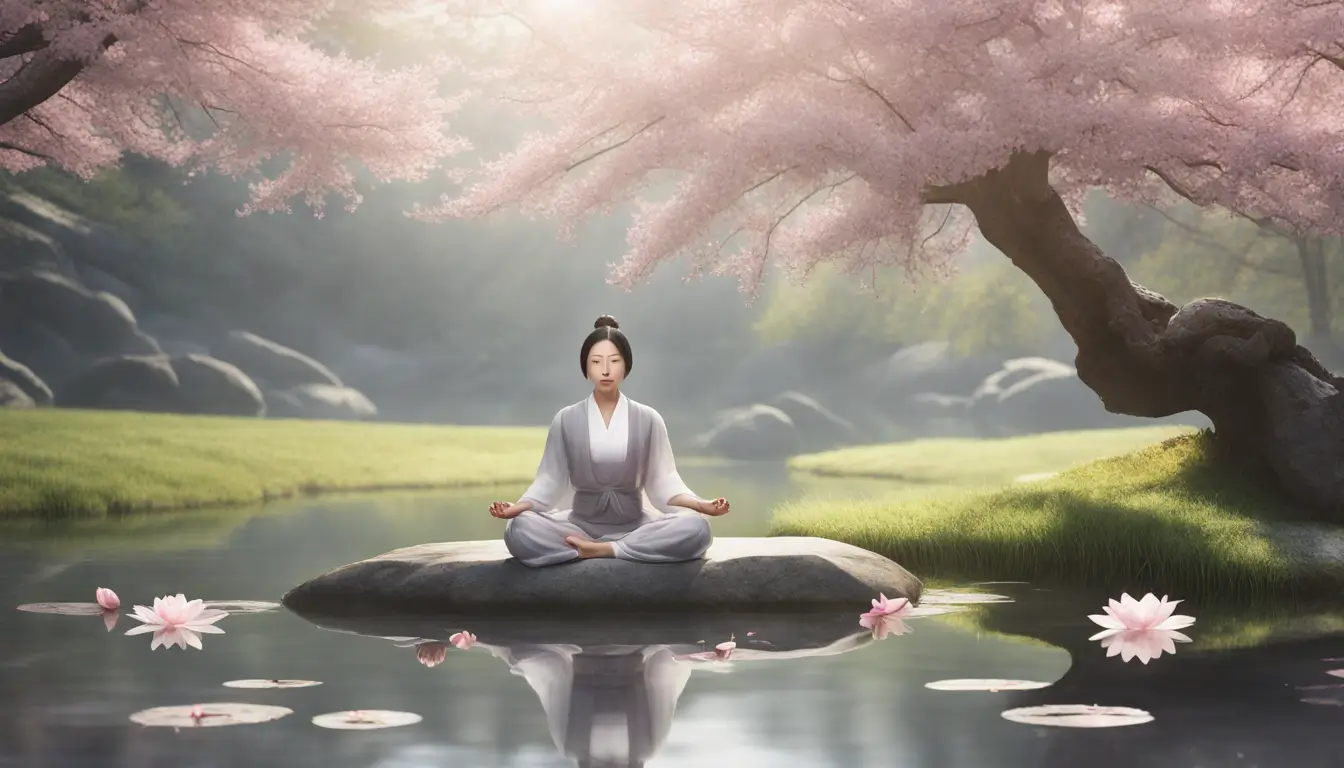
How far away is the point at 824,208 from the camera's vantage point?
558 inches

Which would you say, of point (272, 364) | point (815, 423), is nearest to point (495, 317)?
point (272, 364)

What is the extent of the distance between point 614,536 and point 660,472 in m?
0.47

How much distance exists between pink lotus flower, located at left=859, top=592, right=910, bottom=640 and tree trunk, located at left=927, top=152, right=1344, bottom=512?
209 inches

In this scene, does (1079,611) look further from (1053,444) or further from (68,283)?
(68,283)

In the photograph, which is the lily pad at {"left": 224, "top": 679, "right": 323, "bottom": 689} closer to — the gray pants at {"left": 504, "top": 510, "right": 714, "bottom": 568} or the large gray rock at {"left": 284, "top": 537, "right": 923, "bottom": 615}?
the large gray rock at {"left": 284, "top": 537, "right": 923, "bottom": 615}

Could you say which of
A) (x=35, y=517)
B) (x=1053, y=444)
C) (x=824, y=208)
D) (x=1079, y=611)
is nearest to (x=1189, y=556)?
(x=1079, y=611)

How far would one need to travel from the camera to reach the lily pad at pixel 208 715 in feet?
17.0

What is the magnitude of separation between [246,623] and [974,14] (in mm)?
6796

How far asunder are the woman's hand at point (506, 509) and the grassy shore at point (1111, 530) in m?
3.96

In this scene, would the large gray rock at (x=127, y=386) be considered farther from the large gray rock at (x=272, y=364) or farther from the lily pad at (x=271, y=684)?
the lily pad at (x=271, y=684)

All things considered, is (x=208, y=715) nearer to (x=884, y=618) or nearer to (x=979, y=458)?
(x=884, y=618)

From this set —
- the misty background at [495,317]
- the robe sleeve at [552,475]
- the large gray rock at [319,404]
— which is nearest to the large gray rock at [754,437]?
the misty background at [495,317]

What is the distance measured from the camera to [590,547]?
852cm

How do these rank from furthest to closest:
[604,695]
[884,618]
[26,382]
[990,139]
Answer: [26,382]
[990,139]
[884,618]
[604,695]
